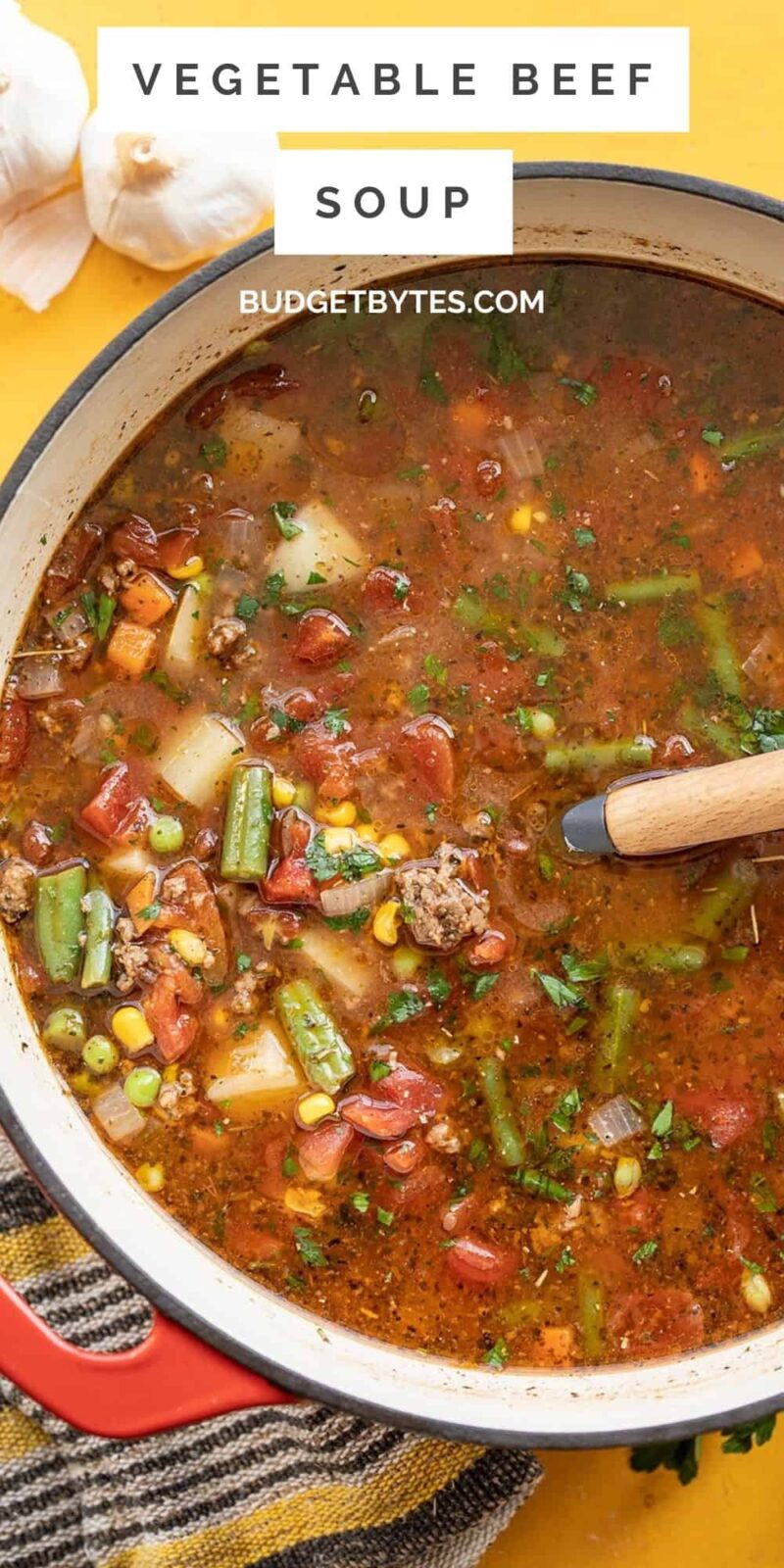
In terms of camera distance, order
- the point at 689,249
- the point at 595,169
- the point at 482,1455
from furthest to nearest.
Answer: the point at 482,1455, the point at 689,249, the point at 595,169

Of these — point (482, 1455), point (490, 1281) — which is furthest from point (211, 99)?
point (482, 1455)

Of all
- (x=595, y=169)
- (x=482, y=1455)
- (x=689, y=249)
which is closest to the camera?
(x=595, y=169)

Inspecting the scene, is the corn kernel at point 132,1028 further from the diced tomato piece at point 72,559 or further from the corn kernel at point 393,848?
the diced tomato piece at point 72,559

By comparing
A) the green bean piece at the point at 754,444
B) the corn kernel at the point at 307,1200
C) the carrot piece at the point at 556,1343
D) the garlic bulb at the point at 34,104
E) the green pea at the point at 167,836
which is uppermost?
the garlic bulb at the point at 34,104

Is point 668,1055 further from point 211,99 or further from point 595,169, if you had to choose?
point 211,99

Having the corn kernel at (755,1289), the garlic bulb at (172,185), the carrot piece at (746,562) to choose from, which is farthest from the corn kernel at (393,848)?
the garlic bulb at (172,185)

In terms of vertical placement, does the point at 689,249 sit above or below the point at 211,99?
below

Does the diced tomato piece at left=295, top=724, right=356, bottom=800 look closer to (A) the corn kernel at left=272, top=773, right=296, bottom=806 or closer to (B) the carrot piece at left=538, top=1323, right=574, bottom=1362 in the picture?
(A) the corn kernel at left=272, top=773, right=296, bottom=806
